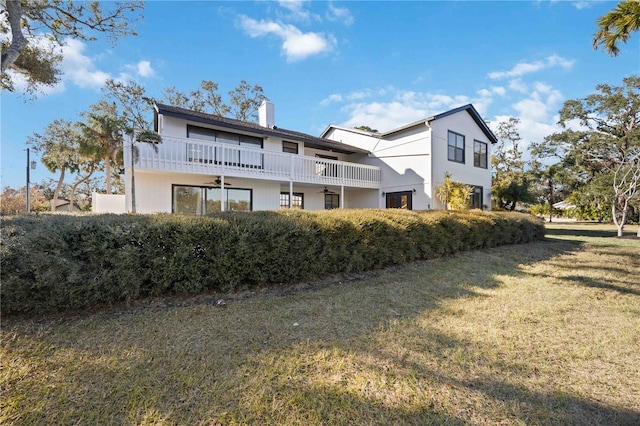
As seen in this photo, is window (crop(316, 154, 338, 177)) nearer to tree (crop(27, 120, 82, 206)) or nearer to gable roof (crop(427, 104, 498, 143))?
gable roof (crop(427, 104, 498, 143))

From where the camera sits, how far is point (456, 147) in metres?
15.3

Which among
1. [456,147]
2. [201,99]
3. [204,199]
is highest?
[201,99]

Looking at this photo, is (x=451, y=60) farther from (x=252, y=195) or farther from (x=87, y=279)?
(x=87, y=279)

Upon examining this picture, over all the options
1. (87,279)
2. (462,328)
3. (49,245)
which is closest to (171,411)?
(87,279)

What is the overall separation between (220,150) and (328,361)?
33.5 feet

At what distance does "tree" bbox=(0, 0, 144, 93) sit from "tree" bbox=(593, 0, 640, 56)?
14.5 metres

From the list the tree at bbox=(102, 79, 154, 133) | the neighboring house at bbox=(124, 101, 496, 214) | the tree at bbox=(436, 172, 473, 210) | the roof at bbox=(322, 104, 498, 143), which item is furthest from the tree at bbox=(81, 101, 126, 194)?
the tree at bbox=(436, 172, 473, 210)

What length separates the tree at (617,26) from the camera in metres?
7.42

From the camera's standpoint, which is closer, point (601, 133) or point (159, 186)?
point (159, 186)

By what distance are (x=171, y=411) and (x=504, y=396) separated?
112 inches

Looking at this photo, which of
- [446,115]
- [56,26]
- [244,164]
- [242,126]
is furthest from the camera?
[446,115]

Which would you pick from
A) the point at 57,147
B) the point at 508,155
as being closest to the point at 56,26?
the point at 57,147

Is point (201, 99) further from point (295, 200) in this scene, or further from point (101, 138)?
point (295, 200)

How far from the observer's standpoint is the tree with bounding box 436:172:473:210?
41.0ft
